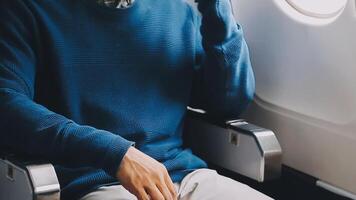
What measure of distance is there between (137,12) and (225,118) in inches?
14.9

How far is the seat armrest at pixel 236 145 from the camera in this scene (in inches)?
62.6

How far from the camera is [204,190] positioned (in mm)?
1574

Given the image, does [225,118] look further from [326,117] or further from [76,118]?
[76,118]

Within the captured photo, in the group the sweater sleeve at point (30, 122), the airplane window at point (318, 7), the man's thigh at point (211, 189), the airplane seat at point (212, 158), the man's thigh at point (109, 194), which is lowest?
the man's thigh at point (211, 189)

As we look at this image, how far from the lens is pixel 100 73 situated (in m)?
1.53

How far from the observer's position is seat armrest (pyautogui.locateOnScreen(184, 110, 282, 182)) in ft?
5.22

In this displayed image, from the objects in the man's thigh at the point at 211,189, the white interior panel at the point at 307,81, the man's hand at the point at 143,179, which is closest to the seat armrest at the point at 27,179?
the man's hand at the point at 143,179

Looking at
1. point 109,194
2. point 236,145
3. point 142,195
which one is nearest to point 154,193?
point 142,195

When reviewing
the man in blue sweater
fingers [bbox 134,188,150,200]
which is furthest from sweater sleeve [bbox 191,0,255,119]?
fingers [bbox 134,188,150,200]

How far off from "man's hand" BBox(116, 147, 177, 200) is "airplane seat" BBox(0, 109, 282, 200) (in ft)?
0.48

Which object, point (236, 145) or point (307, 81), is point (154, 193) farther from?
point (307, 81)

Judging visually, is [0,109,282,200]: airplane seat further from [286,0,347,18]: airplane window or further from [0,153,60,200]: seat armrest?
[286,0,347,18]: airplane window

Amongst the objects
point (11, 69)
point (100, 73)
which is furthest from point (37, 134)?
point (100, 73)

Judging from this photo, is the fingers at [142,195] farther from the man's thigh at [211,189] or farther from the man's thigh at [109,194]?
the man's thigh at [211,189]
